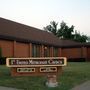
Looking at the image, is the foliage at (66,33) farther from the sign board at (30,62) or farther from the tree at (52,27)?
the sign board at (30,62)

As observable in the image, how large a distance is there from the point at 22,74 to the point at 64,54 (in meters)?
42.2

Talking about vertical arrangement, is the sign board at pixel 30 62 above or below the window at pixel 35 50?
below

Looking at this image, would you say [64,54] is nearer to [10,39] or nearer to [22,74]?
[10,39]

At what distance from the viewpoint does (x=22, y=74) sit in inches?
647

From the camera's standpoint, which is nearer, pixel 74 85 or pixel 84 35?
pixel 74 85

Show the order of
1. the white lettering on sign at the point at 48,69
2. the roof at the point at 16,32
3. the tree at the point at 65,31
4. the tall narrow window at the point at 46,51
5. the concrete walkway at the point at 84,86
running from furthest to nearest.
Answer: the tree at the point at 65,31 → the tall narrow window at the point at 46,51 → the roof at the point at 16,32 → the white lettering on sign at the point at 48,69 → the concrete walkway at the point at 84,86

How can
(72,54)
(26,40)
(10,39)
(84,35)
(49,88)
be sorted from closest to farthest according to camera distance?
(49,88), (10,39), (26,40), (72,54), (84,35)

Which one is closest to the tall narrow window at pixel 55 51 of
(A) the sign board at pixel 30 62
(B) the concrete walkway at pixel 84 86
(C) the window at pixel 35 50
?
(C) the window at pixel 35 50

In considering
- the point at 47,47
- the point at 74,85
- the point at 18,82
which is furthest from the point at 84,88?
the point at 47,47

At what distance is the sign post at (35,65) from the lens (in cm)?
1586

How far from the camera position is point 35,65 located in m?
15.9

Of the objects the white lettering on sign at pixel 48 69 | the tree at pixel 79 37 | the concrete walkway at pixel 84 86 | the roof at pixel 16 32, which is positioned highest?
the tree at pixel 79 37

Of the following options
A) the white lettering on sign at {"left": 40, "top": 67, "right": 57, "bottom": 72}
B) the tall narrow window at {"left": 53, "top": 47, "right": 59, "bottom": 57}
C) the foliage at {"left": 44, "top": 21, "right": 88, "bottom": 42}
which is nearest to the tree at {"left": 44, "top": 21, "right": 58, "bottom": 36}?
the foliage at {"left": 44, "top": 21, "right": 88, "bottom": 42}

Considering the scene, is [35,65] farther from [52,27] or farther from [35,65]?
[52,27]
